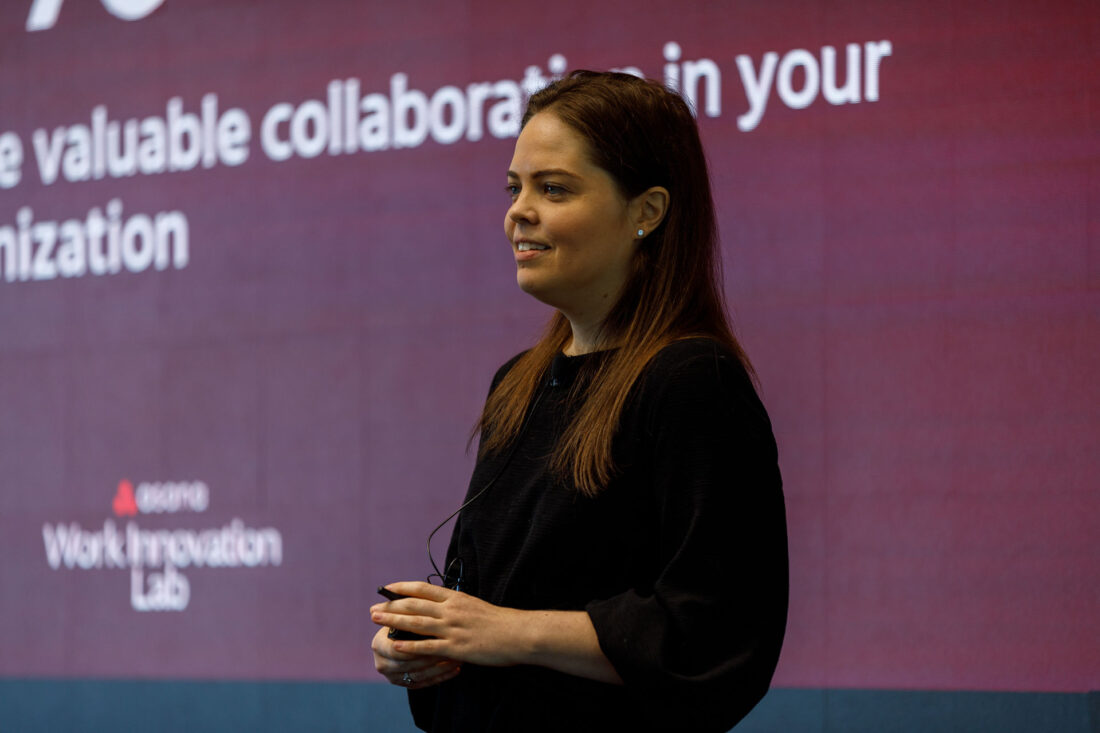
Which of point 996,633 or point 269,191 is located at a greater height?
point 269,191

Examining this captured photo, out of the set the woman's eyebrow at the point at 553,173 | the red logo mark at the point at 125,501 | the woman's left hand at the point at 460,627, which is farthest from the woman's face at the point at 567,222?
the red logo mark at the point at 125,501

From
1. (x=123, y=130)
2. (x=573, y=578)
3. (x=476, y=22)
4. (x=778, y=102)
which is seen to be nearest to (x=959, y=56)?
(x=778, y=102)

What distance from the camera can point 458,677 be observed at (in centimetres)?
123

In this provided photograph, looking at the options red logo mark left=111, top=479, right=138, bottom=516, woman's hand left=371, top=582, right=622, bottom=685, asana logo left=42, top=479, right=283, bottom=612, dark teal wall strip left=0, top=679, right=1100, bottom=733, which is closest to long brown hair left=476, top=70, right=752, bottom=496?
woman's hand left=371, top=582, right=622, bottom=685

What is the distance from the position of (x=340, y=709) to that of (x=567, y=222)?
7.15 ft

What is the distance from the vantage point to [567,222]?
1206 mm


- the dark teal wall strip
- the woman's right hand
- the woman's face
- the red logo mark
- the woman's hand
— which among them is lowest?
the dark teal wall strip

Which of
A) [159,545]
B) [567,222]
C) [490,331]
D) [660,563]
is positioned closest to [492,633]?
[660,563]

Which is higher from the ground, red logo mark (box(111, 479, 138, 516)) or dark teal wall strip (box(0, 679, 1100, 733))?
red logo mark (box(111, 479, 138, 516))

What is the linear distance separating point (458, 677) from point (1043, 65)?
1.98 meters

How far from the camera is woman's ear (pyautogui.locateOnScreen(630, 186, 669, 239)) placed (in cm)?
123

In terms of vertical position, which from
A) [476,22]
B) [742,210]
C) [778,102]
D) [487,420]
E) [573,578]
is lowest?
[573,578]

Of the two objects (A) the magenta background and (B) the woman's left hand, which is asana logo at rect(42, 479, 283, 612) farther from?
(B) the woman's left hand

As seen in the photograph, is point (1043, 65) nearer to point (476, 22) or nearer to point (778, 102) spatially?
point (778, 102)
